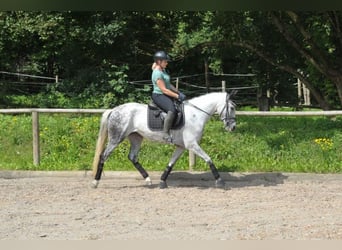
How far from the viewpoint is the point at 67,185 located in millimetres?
7980

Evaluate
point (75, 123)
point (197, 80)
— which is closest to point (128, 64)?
point (197, 80)

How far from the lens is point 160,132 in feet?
24.7

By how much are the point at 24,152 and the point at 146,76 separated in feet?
40.6

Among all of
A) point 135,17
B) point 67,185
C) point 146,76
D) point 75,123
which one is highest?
point 135,17

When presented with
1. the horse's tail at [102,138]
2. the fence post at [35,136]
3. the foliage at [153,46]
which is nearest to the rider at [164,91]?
the horse's tail at [102,138]

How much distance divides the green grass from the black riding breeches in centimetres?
170

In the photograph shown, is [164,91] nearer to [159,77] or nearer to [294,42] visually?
[159,77]

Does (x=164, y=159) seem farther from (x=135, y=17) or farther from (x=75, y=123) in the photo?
(x=135, y=17)

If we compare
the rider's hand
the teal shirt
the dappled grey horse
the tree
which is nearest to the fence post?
the dappled grey horse

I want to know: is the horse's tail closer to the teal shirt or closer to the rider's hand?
the teal shirt

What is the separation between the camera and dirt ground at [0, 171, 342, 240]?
479 centimetres

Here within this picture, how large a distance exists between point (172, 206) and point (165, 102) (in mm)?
1640

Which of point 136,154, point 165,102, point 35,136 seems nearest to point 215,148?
point 136,154

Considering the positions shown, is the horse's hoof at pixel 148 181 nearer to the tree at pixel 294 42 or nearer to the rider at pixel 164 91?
the rider at pixel 164 91
